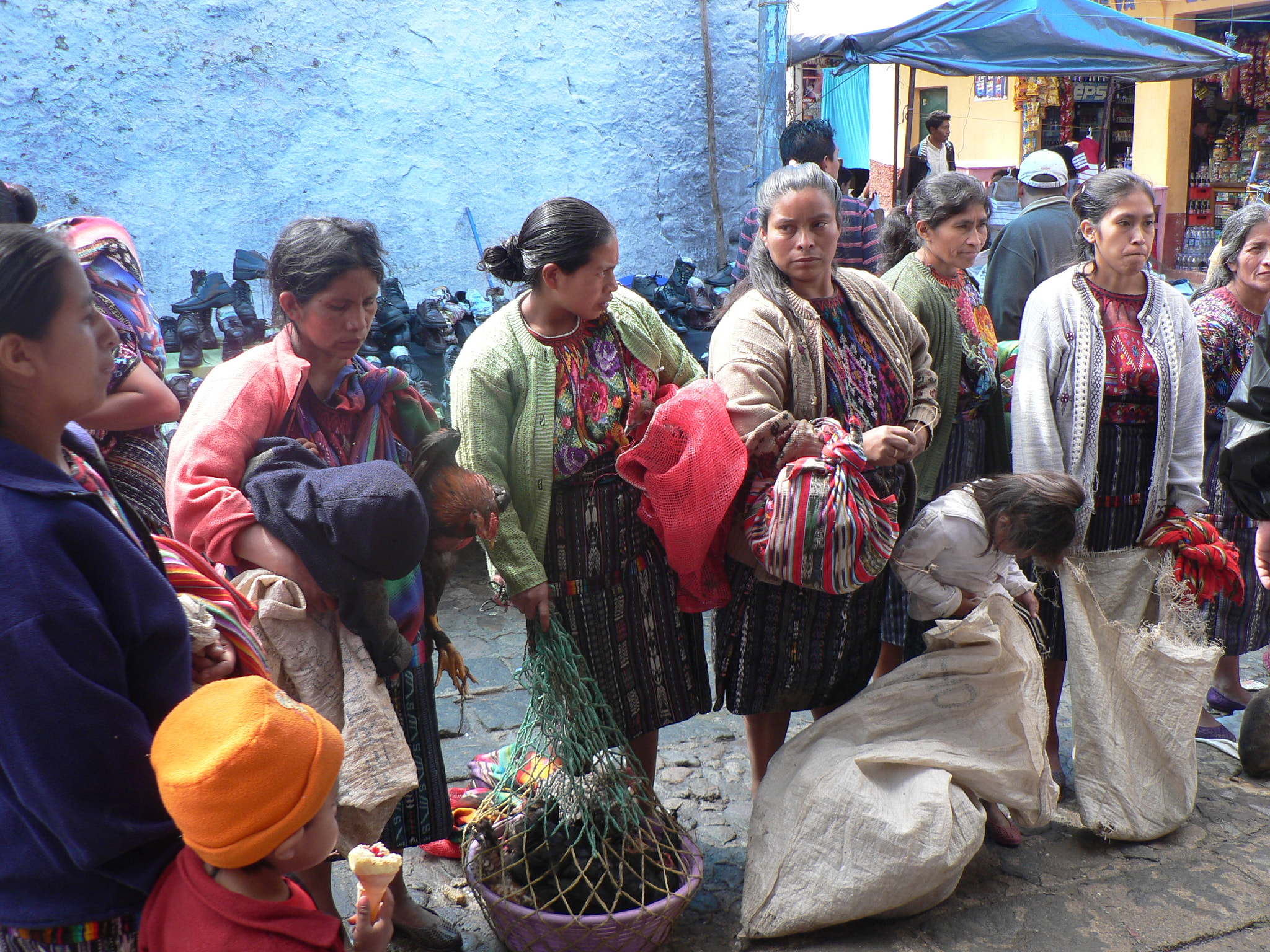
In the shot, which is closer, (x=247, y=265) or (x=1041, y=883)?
(x=1041, y=883)

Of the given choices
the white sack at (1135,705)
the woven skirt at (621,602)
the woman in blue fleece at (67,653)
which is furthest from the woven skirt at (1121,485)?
the woman in blue fleece at (67,653)

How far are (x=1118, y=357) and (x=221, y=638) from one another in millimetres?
2836

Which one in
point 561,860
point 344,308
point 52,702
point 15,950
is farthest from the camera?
point 561,860

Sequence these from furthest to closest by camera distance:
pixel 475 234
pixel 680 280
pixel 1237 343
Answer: pixel 475 234 → pixel 680 280 → pixel 1237 343

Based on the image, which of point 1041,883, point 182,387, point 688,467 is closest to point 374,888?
point 688,467

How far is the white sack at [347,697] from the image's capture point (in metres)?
2.04

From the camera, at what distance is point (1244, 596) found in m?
3.72

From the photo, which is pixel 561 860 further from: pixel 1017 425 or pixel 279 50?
pixel 279 50

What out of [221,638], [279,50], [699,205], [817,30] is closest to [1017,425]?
A: [221,638]

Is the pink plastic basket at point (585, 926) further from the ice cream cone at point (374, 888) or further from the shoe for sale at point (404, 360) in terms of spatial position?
the shoe for sale at point (404, 360)

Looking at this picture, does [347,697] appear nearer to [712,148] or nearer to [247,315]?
[247,315]

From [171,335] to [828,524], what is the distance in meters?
3.85

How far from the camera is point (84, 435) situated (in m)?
1.49

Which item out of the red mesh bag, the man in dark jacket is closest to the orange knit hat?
the red mesh bag
